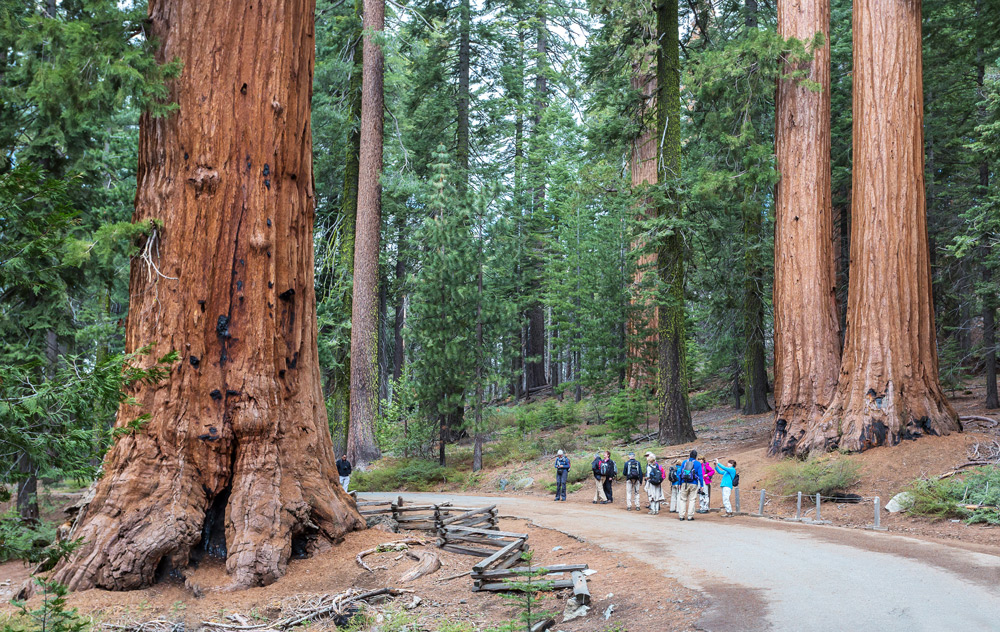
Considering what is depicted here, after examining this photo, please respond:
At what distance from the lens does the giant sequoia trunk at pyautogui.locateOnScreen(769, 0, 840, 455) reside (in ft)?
52.6

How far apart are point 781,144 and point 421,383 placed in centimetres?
1272

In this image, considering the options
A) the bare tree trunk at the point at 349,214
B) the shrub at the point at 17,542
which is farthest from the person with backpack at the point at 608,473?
the shrub at the point at 17,542

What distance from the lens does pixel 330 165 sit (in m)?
27.7

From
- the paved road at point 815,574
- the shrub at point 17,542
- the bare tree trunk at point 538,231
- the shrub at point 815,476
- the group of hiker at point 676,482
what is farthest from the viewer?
the bare tree trunk at point 538,231

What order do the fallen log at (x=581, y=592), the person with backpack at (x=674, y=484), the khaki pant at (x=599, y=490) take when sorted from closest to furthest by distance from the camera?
1. the fallen log at (x=581, y=592)
2. the person with backpack at (x=674, y=484)
3. the khaki pant at (x=599, y=490)

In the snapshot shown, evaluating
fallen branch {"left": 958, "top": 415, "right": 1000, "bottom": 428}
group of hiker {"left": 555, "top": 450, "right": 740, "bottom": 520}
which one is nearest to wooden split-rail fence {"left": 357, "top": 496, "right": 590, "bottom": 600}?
group of hiker {"left": 555, "top": 450, "right": 740, "bottom": 520}

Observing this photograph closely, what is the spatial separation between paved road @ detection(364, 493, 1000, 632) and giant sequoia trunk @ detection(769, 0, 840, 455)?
174 inches

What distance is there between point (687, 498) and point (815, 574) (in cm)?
562

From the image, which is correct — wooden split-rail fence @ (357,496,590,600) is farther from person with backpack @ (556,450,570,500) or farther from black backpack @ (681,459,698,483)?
person with backpack @ (556,450,570,500)

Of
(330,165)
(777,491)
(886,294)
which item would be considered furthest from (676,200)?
(330,165)

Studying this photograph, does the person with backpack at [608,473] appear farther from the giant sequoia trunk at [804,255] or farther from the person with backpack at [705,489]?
the giant sequoia trunk at [804,255]

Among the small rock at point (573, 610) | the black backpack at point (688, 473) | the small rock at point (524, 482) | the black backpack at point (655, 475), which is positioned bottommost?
the small rock at point (524, 482)

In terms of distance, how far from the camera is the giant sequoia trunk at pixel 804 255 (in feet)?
52.6

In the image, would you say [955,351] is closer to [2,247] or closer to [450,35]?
[450,35]
